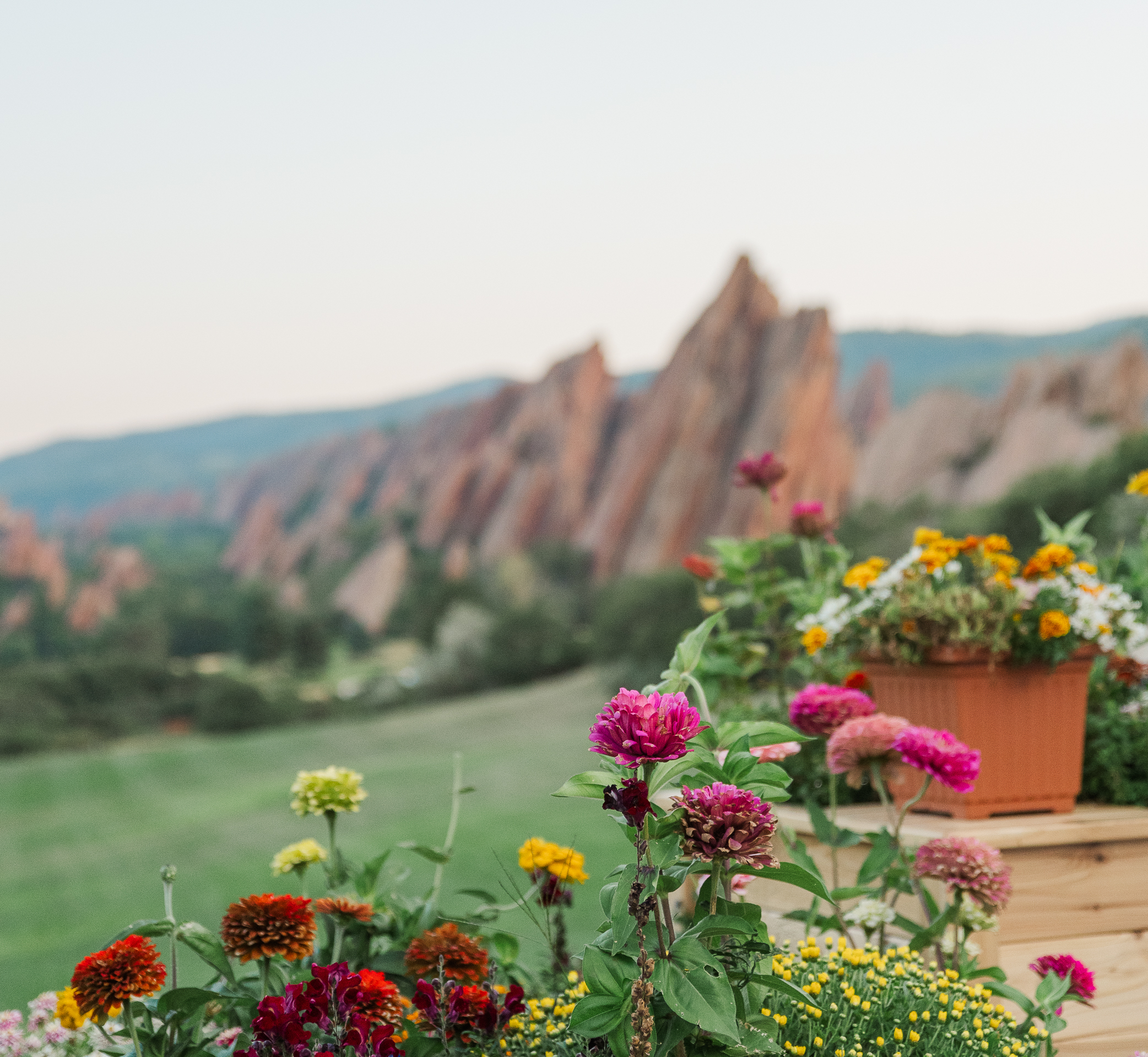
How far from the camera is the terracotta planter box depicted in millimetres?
2404

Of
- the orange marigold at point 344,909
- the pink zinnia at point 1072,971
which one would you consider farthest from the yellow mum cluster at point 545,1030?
the pink zinnia at point 1072,971

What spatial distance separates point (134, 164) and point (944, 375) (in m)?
37.2

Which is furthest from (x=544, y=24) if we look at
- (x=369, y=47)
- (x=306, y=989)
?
(x=306, y=989)

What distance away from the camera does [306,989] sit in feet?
4.19

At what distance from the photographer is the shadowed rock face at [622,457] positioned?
42281 millimetres

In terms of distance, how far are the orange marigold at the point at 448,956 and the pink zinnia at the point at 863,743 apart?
2.18 ft

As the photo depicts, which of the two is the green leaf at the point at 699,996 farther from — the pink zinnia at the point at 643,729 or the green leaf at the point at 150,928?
the green leaf at the point at 150,928

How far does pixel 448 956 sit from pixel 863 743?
29.8 inches

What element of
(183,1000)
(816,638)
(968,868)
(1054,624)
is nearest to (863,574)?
(816,638)

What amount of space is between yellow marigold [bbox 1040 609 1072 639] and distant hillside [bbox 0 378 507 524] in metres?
61.4

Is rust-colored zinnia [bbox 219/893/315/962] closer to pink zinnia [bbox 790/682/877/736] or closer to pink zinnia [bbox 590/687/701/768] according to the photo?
pink zinnia [bbox 590/687/701/768]

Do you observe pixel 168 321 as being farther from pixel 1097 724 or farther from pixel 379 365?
pixel 1097 724

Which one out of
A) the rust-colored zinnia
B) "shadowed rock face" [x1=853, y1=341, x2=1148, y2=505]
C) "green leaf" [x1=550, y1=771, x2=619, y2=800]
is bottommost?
"shadowed rock face" [x1=853, y1=341, x2=1148, y2=505]

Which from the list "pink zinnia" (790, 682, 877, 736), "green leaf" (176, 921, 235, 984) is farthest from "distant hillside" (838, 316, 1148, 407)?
"green leaf" (176, 921, 235, 984)
